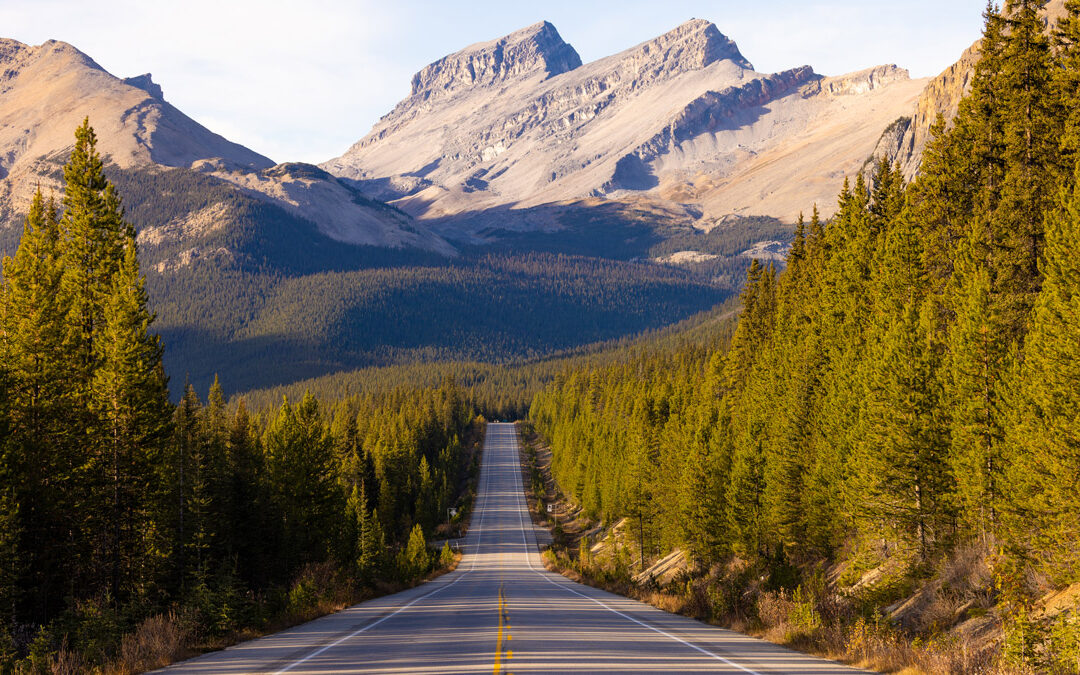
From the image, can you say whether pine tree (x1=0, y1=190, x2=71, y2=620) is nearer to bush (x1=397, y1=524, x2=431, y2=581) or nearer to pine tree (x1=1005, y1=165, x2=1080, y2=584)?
bush (x1=397, y1=524, x2=431, y2=581)

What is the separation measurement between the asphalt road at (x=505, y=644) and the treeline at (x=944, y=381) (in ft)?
19.3

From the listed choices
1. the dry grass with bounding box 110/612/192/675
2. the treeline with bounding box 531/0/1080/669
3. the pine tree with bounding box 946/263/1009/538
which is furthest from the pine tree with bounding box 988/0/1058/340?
the dry grass with bounding box 110/612/192/675

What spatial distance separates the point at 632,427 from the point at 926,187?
154ft

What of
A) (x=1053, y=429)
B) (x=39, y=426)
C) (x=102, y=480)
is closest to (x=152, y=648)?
(x=102, y=480)

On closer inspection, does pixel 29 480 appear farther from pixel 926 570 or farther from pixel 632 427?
pixel 632 427

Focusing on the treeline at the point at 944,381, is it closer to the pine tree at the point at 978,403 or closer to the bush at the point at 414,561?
the pine tree at the point at 978,403

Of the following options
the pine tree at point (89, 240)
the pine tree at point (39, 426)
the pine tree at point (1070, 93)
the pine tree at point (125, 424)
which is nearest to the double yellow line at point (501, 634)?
the pine tree at point (125, 424)

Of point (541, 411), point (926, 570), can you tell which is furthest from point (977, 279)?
point (541, 411)

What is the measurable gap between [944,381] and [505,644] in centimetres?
1577

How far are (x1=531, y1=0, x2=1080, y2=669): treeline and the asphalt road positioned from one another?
5886mm

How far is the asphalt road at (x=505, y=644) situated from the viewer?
14711 mm

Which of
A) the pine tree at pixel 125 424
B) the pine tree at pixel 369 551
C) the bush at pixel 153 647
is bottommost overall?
the pine tree at pixel 369 551

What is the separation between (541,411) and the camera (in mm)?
195875

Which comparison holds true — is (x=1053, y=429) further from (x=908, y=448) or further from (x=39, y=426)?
(x=39, y=426)
